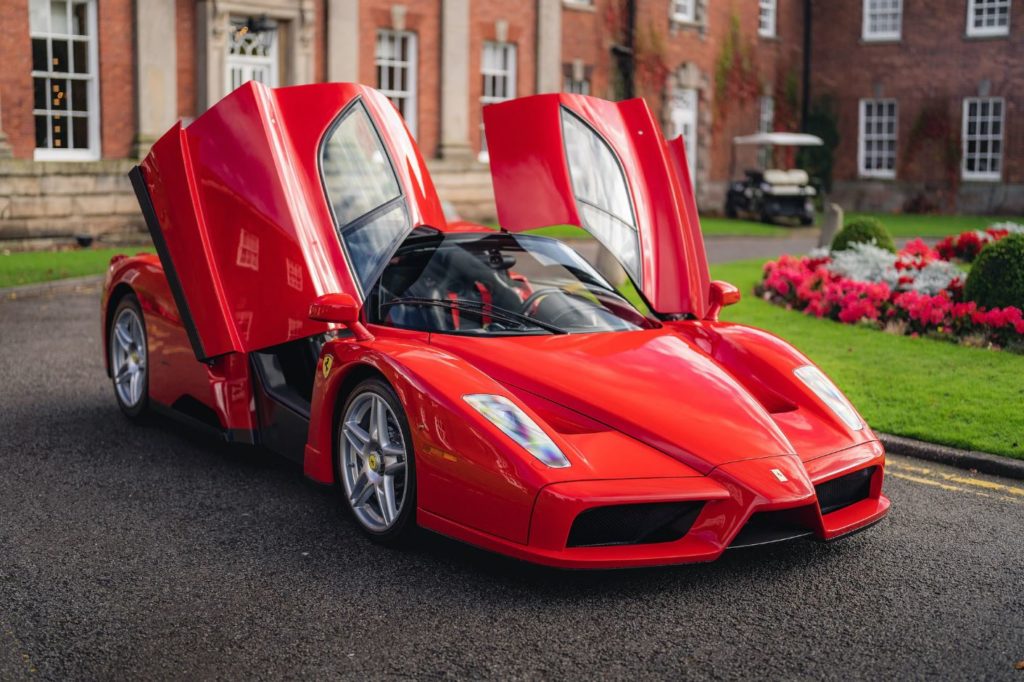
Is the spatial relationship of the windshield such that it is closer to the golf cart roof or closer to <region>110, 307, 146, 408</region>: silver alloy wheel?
<region>110, 307, 146, 408</region>: silver alloy wheel

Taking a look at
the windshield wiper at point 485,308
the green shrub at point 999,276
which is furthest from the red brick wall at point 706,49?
the windshield wiper at point 485,308

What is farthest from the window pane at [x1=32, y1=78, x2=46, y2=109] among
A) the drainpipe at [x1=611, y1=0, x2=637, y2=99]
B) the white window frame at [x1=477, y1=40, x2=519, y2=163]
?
the drainpipe at [x1=611, y1=0, x2=637, y2=99]

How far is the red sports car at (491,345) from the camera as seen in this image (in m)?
4.74

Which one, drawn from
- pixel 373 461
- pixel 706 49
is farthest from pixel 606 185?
pixel 706 49

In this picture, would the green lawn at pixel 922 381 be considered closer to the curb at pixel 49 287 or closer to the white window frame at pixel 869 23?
the curb at pixel 49 287

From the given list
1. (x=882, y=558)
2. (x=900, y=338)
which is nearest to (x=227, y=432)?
(x=882, y=558)

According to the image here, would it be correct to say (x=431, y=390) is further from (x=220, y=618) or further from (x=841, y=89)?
(x=841, y=89)

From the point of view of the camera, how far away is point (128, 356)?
7695mm

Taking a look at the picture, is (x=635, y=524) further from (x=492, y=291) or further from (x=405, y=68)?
(x=405, y=68)

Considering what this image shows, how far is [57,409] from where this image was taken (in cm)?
793

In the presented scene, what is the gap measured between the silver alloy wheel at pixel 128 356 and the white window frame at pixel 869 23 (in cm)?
3386

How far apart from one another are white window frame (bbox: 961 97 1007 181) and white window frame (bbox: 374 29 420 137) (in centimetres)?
1833

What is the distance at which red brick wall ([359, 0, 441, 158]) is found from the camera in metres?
25.0

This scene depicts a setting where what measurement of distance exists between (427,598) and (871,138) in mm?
36223
